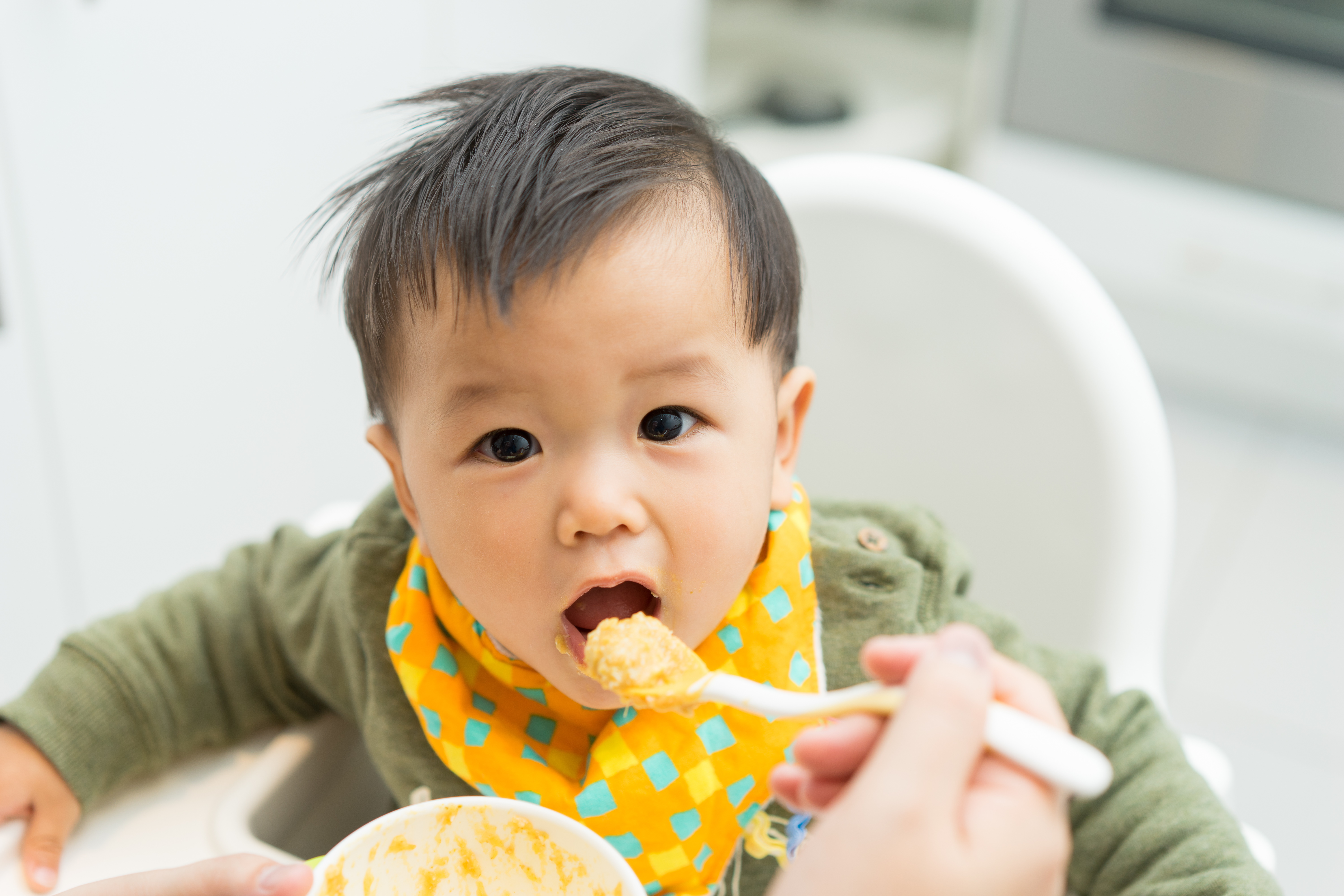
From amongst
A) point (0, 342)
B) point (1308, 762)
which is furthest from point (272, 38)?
point (1308, 762)

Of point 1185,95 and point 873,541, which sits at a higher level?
point 1185,95

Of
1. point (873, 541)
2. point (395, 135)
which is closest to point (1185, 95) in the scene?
point (395, 135)

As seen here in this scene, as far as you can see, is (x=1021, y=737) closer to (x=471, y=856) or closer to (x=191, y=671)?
(x=471, y=856)

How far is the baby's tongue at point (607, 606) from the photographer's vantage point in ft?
2.01

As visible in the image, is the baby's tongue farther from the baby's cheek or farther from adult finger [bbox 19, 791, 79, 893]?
adult finger [bbox 19, 791, 79, 893]

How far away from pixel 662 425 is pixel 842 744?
0.22 metres

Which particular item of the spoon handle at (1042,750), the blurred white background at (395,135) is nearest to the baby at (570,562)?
the spoon handle at (1042,750)

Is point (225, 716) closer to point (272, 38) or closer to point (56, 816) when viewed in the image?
point (56, 816)

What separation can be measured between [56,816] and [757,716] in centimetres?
38

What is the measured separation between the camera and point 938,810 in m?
0.38

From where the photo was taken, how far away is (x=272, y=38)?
1.28m

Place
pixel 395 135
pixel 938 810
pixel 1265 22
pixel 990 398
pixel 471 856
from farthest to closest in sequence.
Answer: pixel 1265 22, pixel 395 135, pixel 990 398, pixel 471 856, pixel 938 810

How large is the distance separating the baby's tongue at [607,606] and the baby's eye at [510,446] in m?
0.08

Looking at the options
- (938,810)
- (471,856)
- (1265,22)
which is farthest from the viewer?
(1265,22)
